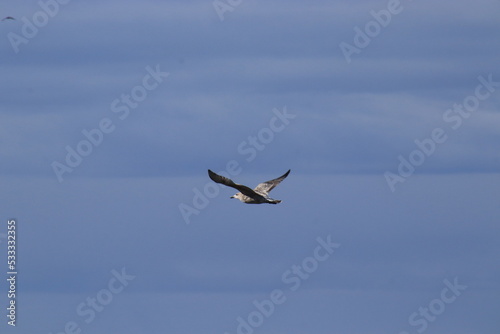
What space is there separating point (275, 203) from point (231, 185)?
685 cm

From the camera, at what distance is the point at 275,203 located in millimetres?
199875

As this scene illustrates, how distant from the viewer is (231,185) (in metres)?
194
